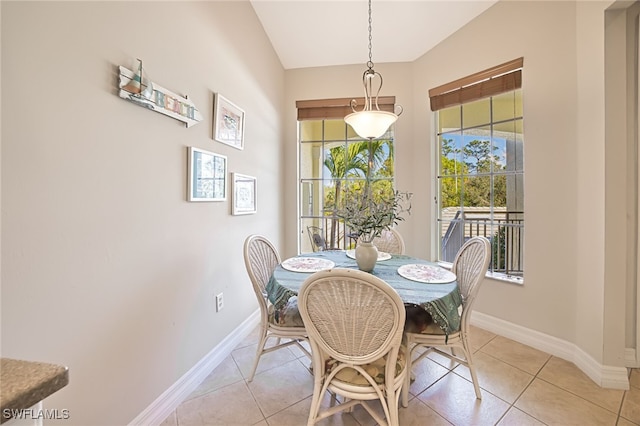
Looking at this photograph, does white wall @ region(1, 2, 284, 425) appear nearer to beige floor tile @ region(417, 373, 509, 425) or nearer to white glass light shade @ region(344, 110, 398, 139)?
white glass light shade @ region(344, 110, 398, 139)

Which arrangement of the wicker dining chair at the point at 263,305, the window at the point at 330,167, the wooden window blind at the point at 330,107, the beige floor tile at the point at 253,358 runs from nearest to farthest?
the wicker dining chair at the point at 263,305
the beige floor tile at the point at 253,358
the wooden window blind at the point at 330,107
the window at the point at 330,167

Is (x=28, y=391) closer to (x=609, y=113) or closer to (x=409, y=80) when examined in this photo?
(x=609, y=113)

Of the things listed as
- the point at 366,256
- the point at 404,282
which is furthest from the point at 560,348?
the point at 366,256

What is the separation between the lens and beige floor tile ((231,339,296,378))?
1928 millimetres

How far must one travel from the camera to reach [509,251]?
8.45 ft

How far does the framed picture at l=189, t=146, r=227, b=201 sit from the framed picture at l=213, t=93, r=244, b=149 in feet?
0.55

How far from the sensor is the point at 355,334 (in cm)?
116

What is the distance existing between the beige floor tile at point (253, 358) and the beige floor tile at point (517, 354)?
159 centimetres

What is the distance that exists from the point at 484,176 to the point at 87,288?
3137 millimetres

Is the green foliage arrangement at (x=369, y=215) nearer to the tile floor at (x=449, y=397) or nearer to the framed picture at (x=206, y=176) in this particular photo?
the framed picture at (x=206, y=176)

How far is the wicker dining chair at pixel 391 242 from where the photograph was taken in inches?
100

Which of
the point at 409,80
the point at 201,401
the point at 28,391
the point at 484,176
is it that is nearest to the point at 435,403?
the point at 201,401

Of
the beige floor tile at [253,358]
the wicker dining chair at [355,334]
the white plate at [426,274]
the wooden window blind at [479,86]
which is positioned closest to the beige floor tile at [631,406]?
the white plate at [426,274]

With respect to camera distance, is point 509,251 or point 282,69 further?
point 282,69
